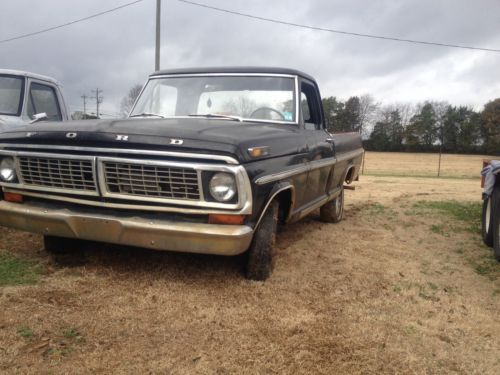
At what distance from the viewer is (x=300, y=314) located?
115 inches

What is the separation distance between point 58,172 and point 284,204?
1834 mm

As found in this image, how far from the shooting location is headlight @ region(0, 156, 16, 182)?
11.5 ft

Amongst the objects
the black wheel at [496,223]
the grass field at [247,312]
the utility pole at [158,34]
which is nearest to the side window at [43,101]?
the grass field at [247,312]

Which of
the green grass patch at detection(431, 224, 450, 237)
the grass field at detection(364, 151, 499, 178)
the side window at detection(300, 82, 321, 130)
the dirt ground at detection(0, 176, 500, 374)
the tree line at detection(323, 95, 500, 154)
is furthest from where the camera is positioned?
the tree line at detection(323, 95, 500, 154)

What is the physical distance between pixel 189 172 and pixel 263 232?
818 mm

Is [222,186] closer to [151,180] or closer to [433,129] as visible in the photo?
[151,180]

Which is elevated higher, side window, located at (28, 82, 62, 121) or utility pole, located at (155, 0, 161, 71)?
utility pole, located at (155, 0, 161, 71)

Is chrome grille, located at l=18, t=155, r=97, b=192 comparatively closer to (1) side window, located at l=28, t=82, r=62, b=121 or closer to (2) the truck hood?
(2) the truck hood

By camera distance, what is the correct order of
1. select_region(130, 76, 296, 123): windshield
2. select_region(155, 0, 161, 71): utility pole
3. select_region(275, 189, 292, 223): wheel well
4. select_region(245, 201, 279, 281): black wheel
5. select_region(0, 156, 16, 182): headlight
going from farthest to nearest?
1. select_region(155, 0, 161, 71): utility pole
2. select_region(130, 76, 296, 123): windshield
3. select_region(275, 189, 292, 223): wheel well
4. select_region(0, 156, 16, 182): headlight
5. select_region(245, 201, 279, 281): black wheel

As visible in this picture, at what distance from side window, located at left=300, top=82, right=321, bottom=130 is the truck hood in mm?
1041

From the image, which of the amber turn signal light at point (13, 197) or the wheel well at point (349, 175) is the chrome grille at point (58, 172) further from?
the wheel well at point (349, 175)

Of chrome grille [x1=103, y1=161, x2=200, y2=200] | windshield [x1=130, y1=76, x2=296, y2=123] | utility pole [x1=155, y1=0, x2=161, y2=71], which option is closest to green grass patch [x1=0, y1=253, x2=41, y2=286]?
chrome grille [x1=103, y1=161, x2=200, y2=200]

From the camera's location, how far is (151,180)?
300 cm

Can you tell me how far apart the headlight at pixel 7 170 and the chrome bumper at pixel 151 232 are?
53cm
